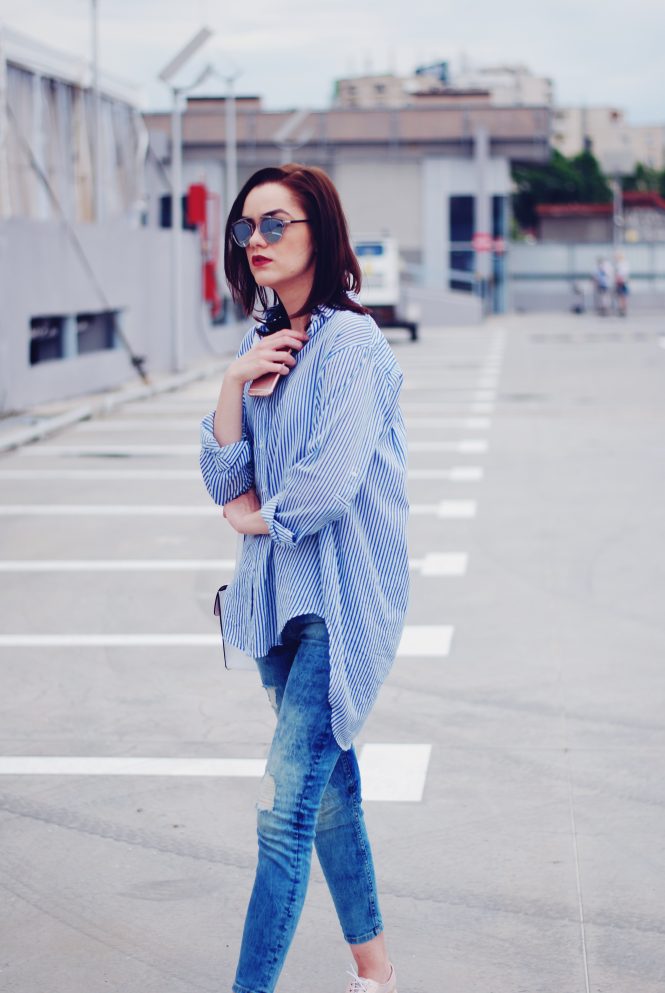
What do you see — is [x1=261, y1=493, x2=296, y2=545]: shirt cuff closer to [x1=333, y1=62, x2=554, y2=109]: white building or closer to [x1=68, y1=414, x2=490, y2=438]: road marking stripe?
[x1=68, y1=414, x2=490, y2=438]: road marking stripe

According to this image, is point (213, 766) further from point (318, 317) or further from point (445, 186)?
point (445, 186)

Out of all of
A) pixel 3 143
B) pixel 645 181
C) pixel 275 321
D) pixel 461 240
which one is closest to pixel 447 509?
pixel 275 321

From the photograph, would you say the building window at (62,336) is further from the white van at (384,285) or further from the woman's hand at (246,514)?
the woman's hand at (246,514)

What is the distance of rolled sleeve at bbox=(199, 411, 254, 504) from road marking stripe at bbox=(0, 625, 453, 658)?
3.73 metres

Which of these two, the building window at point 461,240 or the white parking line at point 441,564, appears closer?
the white parking line at point 441,564

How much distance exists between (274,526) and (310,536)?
0.09 meters

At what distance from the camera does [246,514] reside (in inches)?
130

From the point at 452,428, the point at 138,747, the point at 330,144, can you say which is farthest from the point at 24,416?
the point at 330,144

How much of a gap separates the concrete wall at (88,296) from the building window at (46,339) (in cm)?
20

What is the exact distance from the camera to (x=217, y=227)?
108 feet

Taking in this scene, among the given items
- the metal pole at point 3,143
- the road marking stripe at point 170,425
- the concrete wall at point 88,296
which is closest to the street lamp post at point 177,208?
the concrete wall at point 88,296

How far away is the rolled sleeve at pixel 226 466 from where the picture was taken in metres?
3.34

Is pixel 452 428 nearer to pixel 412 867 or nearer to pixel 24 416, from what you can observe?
pixel 24 416

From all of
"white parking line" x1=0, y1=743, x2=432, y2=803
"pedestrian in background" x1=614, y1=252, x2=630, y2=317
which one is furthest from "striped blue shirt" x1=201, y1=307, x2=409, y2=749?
"pedestrian in background" x1=614, y1=252, x2=630, y2=317
